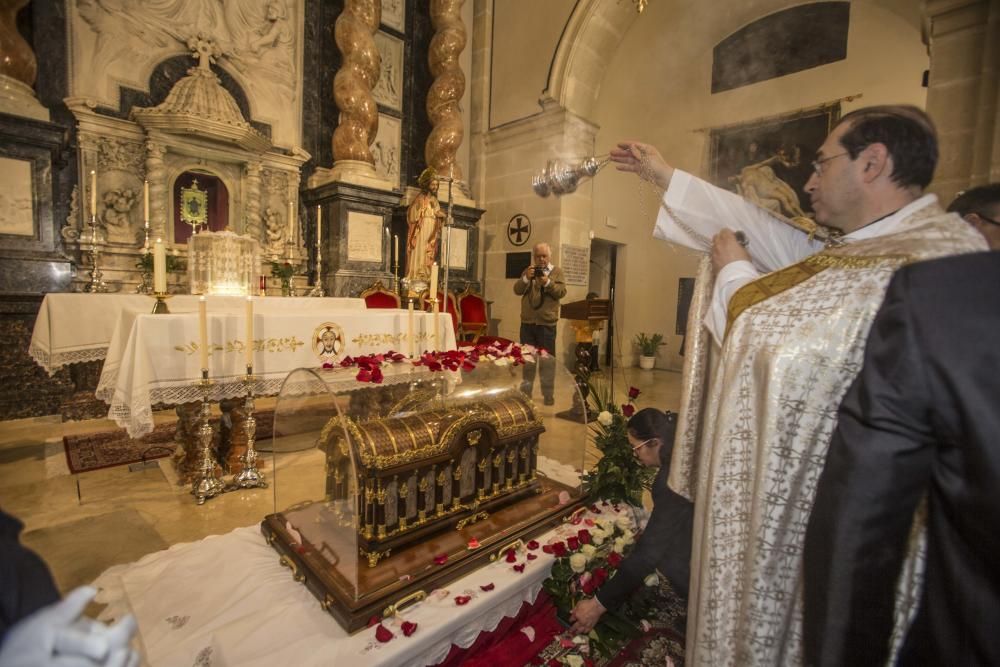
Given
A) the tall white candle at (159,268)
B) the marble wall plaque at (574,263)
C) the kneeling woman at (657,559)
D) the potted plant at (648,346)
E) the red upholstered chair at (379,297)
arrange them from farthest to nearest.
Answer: the potted plant at (648,346) < the marble wall plaque at (574,263) < the red upholstered chair at (379,297) < the tall white candle at (159,268) < the kneeling woman at (657,559)

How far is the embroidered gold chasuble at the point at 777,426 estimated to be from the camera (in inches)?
40.7

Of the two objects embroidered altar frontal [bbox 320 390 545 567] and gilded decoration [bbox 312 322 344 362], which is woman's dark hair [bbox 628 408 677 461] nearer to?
embroidered altar frontal [bbox 320 390 545 567]

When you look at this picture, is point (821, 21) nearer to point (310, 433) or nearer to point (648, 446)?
point (648, 446)

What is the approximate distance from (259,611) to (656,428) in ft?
6.21

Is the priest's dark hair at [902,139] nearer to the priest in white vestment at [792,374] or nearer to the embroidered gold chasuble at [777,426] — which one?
the priest in white vestment at [792,374]

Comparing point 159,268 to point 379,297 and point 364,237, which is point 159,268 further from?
point 364,237

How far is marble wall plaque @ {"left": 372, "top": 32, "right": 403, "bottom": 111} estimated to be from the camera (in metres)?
7.88

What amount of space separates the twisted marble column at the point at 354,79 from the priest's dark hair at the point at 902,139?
7.02 m

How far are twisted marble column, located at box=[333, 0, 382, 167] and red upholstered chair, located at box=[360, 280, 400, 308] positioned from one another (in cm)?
209

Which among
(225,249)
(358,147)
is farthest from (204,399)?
(358,147)

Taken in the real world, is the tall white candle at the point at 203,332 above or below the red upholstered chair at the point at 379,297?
below

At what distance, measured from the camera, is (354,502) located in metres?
1.78

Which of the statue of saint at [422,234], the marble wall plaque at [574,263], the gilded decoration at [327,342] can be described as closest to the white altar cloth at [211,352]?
the gilded decoration at [327,342]

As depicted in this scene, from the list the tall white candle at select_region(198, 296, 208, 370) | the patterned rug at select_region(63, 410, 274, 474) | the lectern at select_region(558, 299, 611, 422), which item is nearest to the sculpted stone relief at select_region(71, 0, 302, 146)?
the patterned rug at select_region(63, 410, 274, 474)
